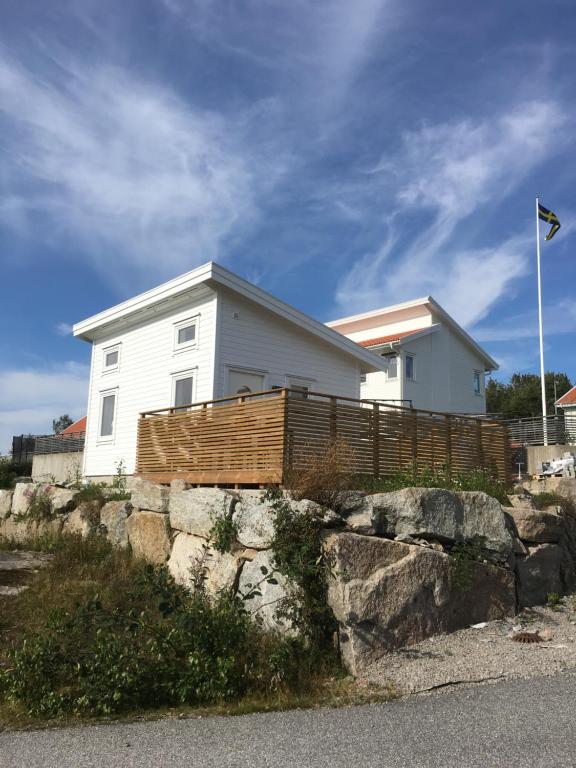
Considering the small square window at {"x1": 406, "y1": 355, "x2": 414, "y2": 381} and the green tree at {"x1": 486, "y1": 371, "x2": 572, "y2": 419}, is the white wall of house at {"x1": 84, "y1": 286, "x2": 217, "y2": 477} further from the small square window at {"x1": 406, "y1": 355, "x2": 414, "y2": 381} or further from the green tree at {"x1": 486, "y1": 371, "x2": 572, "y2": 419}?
the green tree at {"x1": 486, "y1": 371, "x2": 572, "y2": 419}

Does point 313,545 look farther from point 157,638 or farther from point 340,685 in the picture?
point 157,638

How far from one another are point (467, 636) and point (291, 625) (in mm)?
1999

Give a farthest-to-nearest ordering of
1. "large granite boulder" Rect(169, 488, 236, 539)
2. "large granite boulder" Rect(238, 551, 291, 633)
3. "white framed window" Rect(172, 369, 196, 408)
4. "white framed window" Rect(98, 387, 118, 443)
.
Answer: "white framed window" Rect(98, 387, 118, 443) → "white framed window" Rect(172, 369, 196, 408) → "large granite boulder" Rect(169, 488, 236, 539) → "large granite boulder" Rect(238, 551, 291, 633)

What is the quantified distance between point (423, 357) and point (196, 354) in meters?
15.5

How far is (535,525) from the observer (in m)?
8.69

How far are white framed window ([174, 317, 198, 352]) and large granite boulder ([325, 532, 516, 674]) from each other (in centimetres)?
911

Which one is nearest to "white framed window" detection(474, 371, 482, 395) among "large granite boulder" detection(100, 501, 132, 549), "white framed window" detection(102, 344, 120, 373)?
"white framed window" detection(102, 344, 120, 373)

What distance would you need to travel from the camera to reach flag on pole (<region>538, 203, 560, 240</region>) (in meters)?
29.2

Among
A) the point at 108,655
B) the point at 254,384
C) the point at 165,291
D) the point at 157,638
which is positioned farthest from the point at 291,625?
the point at 165,291

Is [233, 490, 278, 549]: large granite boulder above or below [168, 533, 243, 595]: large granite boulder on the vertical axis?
above

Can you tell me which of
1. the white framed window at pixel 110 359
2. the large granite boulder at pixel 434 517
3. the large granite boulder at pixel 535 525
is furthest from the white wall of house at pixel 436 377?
the large granite boulder at pixel 434 517

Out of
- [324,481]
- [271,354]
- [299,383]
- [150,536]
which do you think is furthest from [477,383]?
[324,481]

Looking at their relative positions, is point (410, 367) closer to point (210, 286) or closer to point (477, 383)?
point (477, 383)

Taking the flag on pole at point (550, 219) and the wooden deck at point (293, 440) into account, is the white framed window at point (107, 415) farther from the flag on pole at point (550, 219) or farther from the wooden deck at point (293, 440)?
the flag on pole at point (550, 219)
